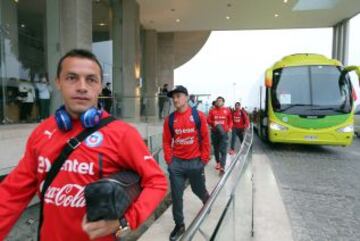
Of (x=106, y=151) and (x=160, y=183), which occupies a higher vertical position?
(x=106, y=151)

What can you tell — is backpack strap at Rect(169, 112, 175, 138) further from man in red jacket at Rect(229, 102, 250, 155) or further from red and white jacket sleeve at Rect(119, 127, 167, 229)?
man in red jacket at Rect(229, 102, 250, 155)

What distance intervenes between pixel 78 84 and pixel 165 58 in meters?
30.7

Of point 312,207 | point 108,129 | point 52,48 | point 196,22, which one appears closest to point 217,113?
point 312,207

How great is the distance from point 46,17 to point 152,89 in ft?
51.9

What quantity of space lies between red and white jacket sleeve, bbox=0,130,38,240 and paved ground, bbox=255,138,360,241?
374 cm

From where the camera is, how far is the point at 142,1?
21.5m

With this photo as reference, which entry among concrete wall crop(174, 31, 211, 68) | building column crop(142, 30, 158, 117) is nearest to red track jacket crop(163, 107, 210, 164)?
building column crop(142, 30, 158, 117)

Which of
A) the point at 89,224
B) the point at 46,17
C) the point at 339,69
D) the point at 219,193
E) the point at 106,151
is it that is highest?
the point at 46,17

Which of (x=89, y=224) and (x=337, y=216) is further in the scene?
(x=337, y=216)

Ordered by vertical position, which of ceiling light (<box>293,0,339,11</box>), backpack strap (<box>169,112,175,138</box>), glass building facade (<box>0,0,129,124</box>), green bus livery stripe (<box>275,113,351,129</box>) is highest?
ceiling light (<box>293,0,339,11</box>)

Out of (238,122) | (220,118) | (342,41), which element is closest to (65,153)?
(220,118)

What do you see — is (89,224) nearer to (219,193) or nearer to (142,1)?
(219,193)

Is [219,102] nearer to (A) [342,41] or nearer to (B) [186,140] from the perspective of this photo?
(B) [186,140]

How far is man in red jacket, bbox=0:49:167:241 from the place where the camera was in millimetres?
1719
